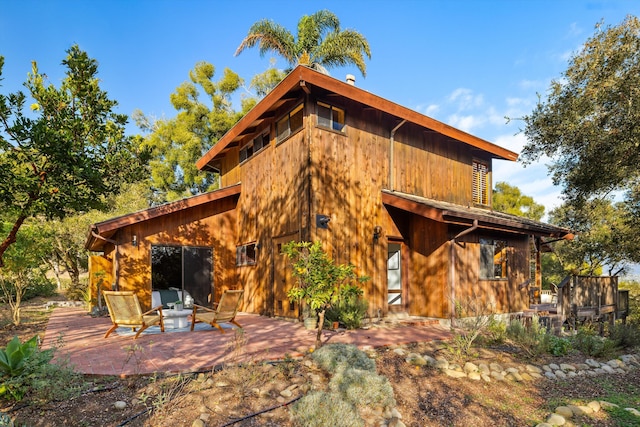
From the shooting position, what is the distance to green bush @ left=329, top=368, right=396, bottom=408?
400 cm

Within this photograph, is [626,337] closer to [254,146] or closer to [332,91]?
[332,91]

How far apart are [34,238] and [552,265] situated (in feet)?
84.3

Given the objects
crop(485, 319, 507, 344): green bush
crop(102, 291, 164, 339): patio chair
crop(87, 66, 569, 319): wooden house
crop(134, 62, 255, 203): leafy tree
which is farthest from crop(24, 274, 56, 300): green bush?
crop(485, 319, 507, 344): green bush

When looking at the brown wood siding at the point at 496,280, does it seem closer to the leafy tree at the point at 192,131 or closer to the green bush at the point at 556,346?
the green bush at the point at 556,346

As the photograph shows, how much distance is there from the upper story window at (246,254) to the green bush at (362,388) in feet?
22.7

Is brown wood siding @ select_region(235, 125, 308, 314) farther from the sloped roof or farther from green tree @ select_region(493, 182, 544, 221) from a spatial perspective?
green tree @ select_region(493, 182, 544, 221)

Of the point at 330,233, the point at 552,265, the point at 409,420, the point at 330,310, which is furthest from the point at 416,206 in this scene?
the point at 552,265

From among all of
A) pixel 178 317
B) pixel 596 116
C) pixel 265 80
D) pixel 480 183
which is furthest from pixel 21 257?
pixel 265 80

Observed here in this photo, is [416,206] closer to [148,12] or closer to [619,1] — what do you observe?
[619,1]

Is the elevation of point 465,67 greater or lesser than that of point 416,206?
greater

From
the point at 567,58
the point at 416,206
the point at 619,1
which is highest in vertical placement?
the point at 619,1

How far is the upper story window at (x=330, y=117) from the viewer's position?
8.70 metres

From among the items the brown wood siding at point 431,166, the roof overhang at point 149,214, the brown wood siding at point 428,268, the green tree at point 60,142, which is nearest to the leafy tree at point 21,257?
the roof overhang at point 149,214

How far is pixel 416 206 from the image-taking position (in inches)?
332
